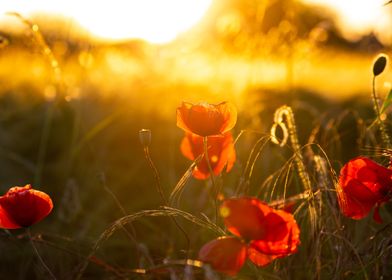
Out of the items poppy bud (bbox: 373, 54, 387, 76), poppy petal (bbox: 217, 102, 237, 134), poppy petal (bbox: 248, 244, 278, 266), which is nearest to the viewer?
poppy petal (bbox: 248, 244, 278, 266)

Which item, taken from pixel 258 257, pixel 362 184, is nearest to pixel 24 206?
pixel 258 257

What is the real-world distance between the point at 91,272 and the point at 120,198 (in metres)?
0.71

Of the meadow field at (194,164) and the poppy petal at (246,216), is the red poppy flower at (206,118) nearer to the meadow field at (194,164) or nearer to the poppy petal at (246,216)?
the meadow field at (194,164)

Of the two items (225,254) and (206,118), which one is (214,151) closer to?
(206,118)

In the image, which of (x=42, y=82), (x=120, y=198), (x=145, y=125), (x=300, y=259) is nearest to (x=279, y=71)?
(x=42, y=82)

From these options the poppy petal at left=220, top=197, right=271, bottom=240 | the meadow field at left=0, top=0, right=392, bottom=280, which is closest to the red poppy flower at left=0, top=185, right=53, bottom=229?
the meadow field at left=0, top=0, right=392, bottom=280

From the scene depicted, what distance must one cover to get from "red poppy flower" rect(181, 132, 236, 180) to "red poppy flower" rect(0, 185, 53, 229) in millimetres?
297

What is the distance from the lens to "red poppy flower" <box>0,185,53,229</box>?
1050 millimetres

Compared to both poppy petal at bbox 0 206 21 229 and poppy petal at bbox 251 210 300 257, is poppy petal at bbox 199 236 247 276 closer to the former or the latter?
poppy petal at bbox 251 210 300 257

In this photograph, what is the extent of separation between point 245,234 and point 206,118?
26cm

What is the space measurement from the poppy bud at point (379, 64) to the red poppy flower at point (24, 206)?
0.68 meters

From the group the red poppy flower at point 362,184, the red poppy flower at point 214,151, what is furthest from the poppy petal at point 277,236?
the red poppy flower at point 214,151

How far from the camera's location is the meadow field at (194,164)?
1031mm

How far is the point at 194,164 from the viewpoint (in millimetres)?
1084
